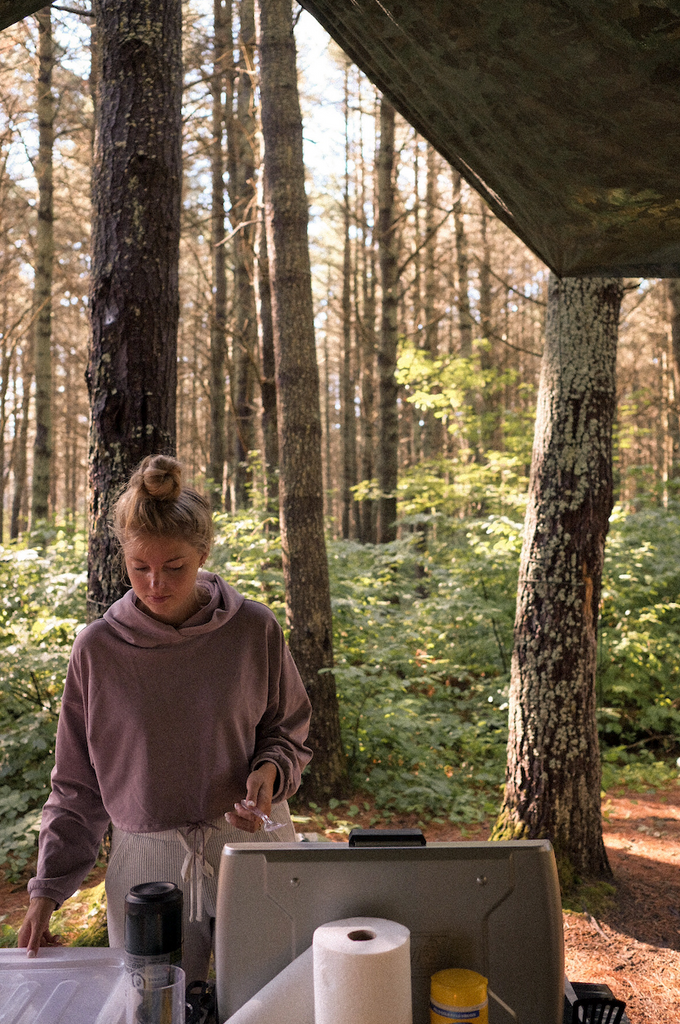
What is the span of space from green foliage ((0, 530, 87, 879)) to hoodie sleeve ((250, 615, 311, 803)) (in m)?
3.62

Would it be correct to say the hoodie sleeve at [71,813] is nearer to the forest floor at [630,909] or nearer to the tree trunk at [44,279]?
the forest floor at [630,909]

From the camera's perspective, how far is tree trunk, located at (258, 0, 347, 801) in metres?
6.06

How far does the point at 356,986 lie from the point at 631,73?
1.37 meters

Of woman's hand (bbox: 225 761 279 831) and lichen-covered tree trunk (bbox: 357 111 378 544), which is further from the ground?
lichen-covered tree trunk (bbox: 357 111 378 544)

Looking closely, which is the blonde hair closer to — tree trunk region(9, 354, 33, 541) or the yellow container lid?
the yellow container lid

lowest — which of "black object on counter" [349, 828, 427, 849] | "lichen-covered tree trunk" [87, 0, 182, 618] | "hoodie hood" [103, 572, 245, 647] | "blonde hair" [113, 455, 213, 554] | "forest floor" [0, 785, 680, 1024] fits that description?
"forest floor" [0, 785, 680, 1024]

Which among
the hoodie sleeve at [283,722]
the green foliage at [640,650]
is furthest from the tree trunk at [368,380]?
the hoodie sleeve at [283,722]

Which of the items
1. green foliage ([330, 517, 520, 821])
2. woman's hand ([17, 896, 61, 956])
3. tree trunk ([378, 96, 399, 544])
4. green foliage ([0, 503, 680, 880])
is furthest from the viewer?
tree trunk ([378, 96, 399, 544])

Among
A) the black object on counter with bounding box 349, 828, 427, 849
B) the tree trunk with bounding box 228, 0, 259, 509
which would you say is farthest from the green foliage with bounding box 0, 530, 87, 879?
the tree trunk with bounding box 228, 0, 259, 509

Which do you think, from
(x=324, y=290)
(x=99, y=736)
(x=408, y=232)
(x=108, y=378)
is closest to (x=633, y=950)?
(x=99, y=736)

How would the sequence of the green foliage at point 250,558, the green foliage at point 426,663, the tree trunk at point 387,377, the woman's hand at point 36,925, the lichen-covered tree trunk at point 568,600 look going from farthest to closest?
Answer: the tree trunk at point 387,377, the green foliage at point 250,558, the green foliage at point 426,663, the lichen-covered tree trunk at point 568,600, the woman's hand at point 36,925

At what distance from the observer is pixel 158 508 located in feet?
6.53

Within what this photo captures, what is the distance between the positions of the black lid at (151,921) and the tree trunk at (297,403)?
187 inches

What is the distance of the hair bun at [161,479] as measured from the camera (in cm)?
197
